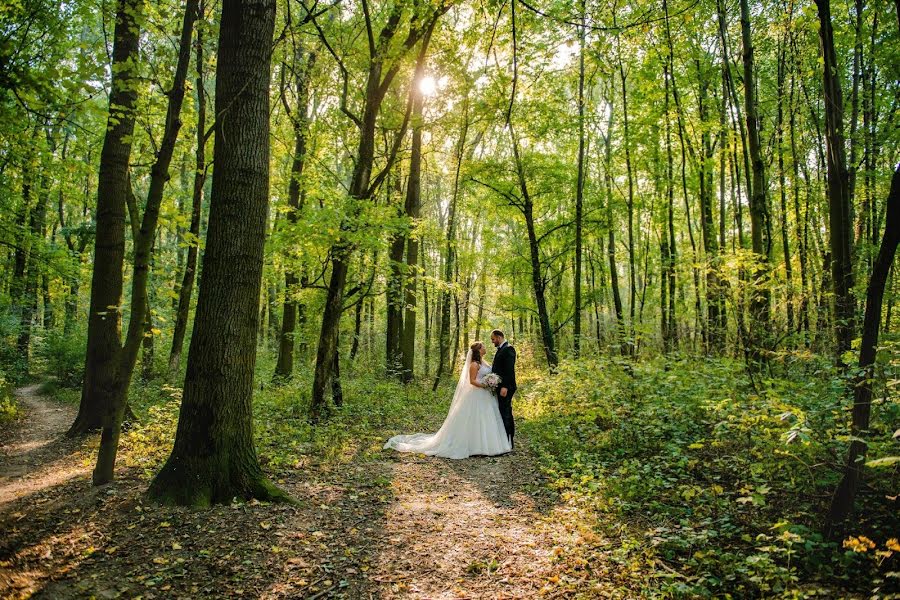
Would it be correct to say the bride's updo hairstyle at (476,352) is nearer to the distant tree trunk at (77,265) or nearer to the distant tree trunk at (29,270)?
the distant tree trunk at (77,265)

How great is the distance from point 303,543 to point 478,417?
5.02 m

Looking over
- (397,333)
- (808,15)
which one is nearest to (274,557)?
(808,15)

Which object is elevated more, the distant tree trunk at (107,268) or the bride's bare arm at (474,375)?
the distant tree trunk at (107,268)

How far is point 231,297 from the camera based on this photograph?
5297 millimetres

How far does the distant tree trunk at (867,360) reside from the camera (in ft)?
10.9

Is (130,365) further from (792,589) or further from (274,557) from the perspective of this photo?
(792,589)

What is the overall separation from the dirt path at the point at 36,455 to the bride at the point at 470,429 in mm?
4994

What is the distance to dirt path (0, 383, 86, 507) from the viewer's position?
20.8ft

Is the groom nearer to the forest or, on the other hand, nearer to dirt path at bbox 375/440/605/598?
the forest

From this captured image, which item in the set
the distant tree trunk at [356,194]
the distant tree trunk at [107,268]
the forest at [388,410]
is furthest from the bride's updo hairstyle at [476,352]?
the distant tree trunk at [107,268]

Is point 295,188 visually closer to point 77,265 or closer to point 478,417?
point 77,265

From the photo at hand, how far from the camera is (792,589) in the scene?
3.42m

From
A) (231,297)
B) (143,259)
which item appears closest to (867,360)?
(231,297)

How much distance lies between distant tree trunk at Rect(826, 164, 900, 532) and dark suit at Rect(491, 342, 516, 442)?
5.83 m
